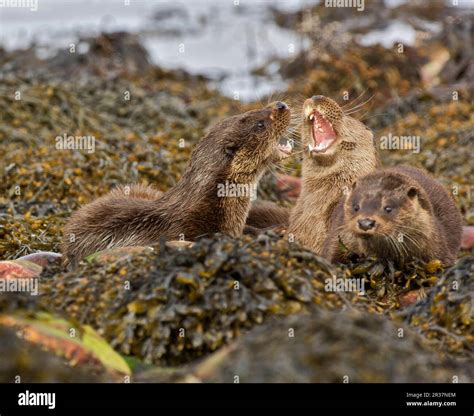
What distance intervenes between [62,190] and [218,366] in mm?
4255

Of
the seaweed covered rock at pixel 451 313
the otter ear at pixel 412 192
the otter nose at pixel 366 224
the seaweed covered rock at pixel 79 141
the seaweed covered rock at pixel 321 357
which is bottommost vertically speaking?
the seaweed covered rock at pixel 321 357

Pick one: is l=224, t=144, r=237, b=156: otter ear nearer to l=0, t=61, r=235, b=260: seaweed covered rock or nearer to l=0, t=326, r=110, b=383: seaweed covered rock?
l=0, t=61, r=235, b=260: seaweed covered rock

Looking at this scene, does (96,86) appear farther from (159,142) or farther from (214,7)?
(214,7)

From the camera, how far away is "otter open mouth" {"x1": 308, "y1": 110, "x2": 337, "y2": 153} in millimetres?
6332

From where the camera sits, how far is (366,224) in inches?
209

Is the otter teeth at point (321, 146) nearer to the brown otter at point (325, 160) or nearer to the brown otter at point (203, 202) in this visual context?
the brown otter at point (325, 160)

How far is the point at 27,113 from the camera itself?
999cm

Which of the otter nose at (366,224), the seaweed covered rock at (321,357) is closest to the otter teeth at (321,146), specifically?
the otter nose at (366,224)

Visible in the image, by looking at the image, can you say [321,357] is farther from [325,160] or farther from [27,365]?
[325,160]

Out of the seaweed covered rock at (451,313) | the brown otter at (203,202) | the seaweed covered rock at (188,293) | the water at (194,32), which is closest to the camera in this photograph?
the seaweed covered rock at (188,293)

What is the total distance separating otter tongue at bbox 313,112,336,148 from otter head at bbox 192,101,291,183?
0.60 ft

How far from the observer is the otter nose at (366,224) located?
5.31m

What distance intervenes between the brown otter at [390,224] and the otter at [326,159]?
0.25 meters
